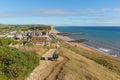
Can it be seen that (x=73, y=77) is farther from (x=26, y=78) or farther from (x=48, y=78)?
(x=26, y=78)

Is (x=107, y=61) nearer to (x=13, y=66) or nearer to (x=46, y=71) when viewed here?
(x=46, y=71)

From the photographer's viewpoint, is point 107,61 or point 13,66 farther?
point 107,61

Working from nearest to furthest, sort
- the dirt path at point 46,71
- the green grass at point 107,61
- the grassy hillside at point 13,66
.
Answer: the grassy hillside at point 13,66 < the dirt path at point 46,71 < the green grass at point 107,61

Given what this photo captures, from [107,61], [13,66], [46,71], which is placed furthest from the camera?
[107,61]

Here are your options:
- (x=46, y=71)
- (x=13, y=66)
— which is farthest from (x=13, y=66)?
(x=46, y=71)

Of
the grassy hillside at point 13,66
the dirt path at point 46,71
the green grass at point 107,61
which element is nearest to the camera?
the grassy hillside at point 13,66

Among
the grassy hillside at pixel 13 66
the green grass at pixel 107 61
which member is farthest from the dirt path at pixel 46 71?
the green grass at pixel 107 61

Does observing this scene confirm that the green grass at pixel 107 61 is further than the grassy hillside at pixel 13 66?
Yes

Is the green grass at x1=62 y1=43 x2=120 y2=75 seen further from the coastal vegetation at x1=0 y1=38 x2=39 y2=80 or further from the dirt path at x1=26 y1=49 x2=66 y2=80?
the coastal vegetation at x1=0 y1=38 x2=39 y2=80

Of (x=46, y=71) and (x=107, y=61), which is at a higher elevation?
(x=46, y=71)

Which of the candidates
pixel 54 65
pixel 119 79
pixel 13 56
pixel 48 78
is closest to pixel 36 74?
pixel 48 78

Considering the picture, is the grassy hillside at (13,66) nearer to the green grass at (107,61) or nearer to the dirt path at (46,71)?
the dirt path at (46,71)

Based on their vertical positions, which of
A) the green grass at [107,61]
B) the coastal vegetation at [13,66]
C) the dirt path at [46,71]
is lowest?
the green grass at [107,61]
